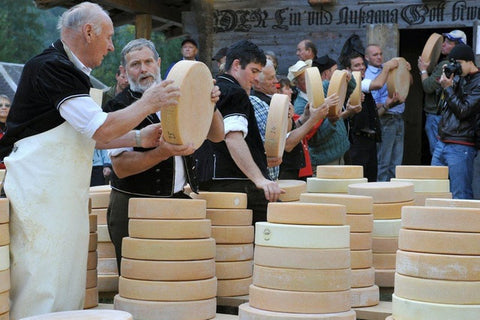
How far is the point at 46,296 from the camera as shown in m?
4.30

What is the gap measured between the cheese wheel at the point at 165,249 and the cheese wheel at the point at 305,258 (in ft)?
1.53

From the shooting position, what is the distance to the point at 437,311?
4.04m

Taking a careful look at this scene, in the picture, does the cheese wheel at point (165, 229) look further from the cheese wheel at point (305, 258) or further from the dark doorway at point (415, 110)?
the dark doorway at point (415, 110)

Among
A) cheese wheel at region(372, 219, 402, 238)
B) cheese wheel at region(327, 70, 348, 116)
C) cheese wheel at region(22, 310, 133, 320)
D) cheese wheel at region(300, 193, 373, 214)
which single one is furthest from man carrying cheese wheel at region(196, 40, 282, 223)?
cheese wheel at region(22, 310, 133, 320)

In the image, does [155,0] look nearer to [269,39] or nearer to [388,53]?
[269,39]

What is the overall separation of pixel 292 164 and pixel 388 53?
499 centimetres

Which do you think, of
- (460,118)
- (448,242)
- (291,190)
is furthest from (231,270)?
(460,118)

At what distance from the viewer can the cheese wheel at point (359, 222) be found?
5215 mm

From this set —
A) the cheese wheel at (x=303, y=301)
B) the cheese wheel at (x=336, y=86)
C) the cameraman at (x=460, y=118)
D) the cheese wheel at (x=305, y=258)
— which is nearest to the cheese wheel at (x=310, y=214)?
the cheese wheel at (x=305, y=258)

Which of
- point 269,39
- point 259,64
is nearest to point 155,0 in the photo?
point 269,39

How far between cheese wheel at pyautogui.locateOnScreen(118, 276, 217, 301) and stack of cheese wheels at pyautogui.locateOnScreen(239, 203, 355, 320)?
1.25ft

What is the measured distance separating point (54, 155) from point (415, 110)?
13149 mm

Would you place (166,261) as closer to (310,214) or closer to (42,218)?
(42,218)

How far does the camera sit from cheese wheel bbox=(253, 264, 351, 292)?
4.36m
